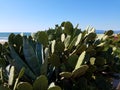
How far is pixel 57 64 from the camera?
2.27m

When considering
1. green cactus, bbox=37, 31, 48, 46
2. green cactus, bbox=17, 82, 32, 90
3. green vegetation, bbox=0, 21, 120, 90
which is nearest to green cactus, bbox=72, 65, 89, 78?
green vegetation, bbox=0, 21, 120, 90

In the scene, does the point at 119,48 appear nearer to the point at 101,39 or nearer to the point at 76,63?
the point at 101,39

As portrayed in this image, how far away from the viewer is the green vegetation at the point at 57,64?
1.94 metres

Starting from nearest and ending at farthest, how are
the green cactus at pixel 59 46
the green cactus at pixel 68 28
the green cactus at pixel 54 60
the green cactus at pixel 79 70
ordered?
1. the green cactus at pixel 79 70
2. the green cactus at pixel 54 60
3. the green cactus at pixel 59 46
4. the green cactus at pixel 68 28

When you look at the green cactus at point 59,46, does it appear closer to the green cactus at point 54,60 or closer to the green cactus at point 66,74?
the green cactus at point 54,60

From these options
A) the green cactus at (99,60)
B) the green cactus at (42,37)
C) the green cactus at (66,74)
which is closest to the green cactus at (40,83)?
the green cactus at (66,74)

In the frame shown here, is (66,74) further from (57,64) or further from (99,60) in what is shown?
(99,60)

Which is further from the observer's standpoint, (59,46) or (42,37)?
(42,37)

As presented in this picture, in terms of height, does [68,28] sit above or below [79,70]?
above

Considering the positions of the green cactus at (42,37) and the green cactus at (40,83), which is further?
the green cactus at (42,37)

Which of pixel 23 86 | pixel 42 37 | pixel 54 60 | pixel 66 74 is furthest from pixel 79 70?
pixel 42 37

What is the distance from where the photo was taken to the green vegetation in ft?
6.38

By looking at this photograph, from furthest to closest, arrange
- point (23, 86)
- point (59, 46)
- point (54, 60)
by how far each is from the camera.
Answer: point (59, 46)
point (54, 60)
point (23, 86)

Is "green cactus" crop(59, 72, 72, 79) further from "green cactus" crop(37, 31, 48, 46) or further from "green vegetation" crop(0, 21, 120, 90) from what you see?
"green cactus" crop(37, 31, 48, 46)
